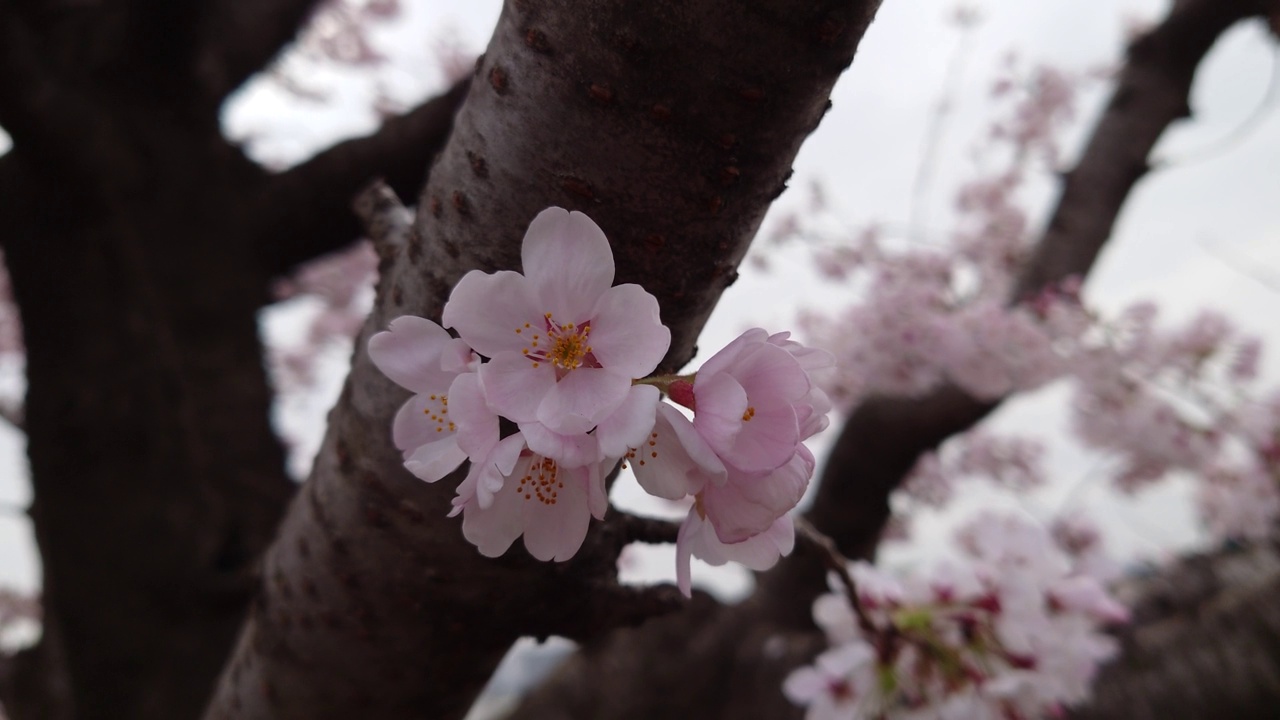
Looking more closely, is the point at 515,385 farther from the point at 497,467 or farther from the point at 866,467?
the point at 866,467

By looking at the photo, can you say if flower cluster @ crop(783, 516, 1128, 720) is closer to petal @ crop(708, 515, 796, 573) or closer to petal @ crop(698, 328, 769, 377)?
petal @ crop(708, 515, 796, 573)

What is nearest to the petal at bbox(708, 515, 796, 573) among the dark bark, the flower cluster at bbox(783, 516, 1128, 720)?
the flower cluster at bbox(783, 516, 1128, 720)

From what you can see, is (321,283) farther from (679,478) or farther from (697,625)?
(679,478)

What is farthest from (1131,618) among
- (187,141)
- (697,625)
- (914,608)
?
(187,141)

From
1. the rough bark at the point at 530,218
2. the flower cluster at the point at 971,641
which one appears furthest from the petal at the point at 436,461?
the flower cluster at the point at 971,641

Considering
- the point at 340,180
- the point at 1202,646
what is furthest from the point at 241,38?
the point at 1202,646

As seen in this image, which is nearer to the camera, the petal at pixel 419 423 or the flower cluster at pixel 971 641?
the petal at pixel 419 423

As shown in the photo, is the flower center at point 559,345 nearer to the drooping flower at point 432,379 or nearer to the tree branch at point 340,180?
the drooping flower at point 432,379

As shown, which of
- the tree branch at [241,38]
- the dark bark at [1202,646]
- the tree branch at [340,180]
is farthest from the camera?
the tree branch at [241,38]
